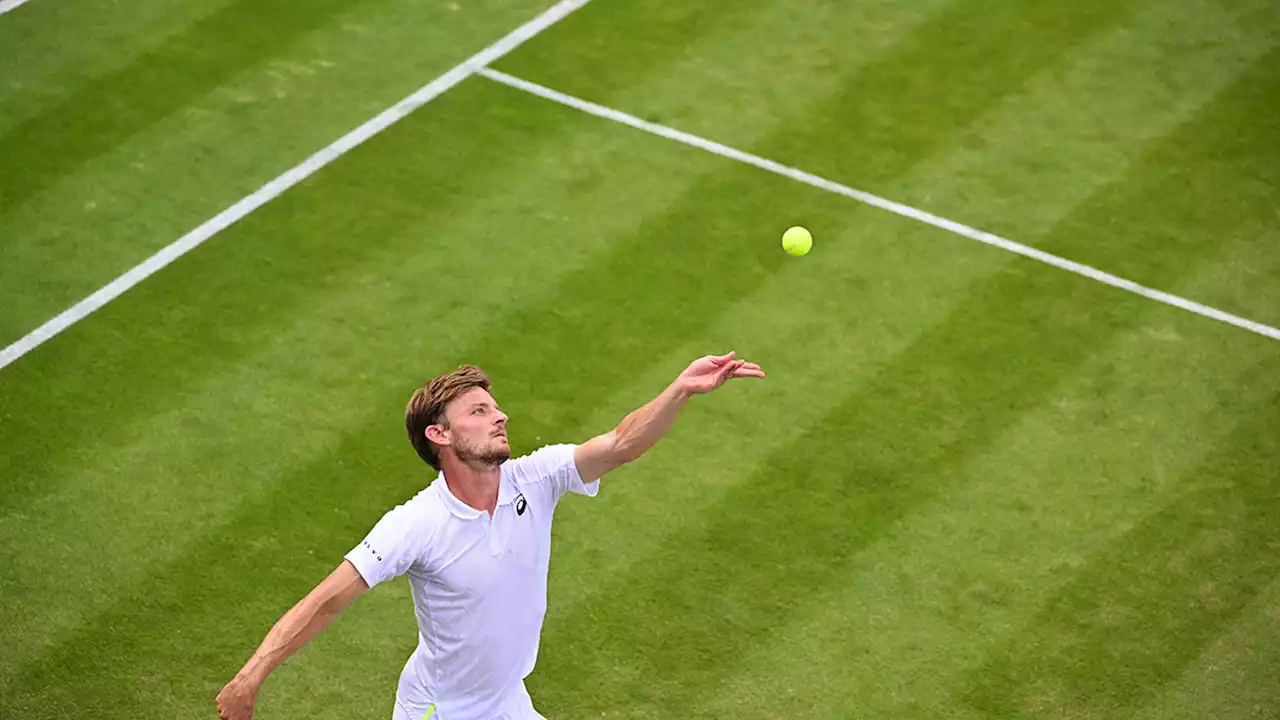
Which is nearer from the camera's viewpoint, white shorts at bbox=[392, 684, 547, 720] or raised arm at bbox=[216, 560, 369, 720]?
raised arm at bbox=[216, 560, 369, 720]

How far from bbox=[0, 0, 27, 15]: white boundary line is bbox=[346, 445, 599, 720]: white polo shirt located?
937 cm

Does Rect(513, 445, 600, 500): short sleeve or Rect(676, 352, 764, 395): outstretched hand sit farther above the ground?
Rect(676, 352, 764, 395): outstretched hand

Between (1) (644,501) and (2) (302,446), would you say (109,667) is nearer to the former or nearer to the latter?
(2) (302,446)

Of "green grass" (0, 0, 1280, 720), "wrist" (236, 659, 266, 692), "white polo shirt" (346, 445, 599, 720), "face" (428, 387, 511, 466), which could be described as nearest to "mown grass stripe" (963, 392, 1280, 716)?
"green grass" (0, 0, 1280, 720)

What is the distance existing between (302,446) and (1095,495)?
192 inches

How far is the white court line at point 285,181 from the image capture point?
474 inches

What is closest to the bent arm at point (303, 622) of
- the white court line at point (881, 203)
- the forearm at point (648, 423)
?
the forearm at point (648, 423)

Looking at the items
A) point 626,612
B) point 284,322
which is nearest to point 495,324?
point 284,322

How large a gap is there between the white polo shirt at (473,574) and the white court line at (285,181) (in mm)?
5156

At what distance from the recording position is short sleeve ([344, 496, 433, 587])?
23.9ft

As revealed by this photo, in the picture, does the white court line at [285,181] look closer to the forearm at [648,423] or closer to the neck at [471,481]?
the neck at [471,481]

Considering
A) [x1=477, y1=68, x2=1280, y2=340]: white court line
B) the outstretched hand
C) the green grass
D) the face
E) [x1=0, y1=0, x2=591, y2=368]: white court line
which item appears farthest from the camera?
[x1=477, y1=68, x2=1280, y2=340]: white court line

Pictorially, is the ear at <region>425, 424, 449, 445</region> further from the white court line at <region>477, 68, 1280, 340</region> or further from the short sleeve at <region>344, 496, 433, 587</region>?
the white court line at <region>477, 68, 1280, 340</region>

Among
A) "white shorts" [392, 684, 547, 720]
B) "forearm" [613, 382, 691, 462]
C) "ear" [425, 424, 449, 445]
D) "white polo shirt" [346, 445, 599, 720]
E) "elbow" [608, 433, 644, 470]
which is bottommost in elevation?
"white shorts" [392, 684, 547, 720]
